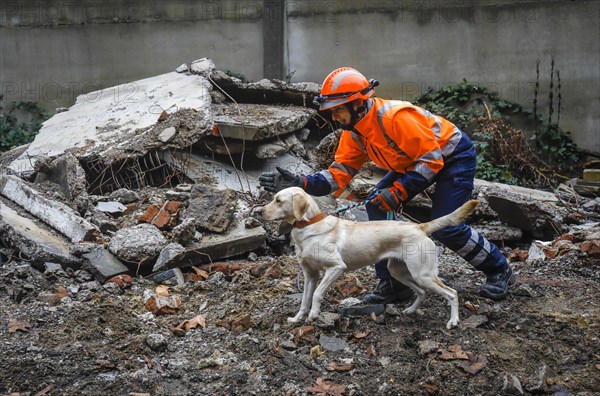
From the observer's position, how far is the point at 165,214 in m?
7.03

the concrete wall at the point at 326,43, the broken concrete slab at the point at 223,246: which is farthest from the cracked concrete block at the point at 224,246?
the concrete wall at the point at 326,43

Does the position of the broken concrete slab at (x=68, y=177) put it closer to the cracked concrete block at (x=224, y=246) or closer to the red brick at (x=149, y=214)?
the red brick at (x=149, y=214)

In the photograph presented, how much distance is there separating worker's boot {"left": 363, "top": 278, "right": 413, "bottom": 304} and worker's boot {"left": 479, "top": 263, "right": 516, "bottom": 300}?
57cm

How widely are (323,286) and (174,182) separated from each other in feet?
12.8

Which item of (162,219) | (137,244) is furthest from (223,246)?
(137,244)

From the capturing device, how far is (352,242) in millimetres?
4887

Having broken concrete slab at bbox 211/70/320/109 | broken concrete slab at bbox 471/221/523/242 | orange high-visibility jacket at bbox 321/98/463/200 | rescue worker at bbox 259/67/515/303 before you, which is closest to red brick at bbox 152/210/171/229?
rescue worker at bbox 259/67/515/303

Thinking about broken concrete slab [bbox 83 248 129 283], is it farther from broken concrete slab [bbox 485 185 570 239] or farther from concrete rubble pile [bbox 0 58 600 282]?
broken concrete slab [bbox 485 185 570 239]

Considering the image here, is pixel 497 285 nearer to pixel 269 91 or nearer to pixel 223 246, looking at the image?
pixel 223 246

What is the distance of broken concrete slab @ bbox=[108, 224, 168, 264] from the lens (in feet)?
21.1

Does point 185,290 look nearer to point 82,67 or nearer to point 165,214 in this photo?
point 165,214

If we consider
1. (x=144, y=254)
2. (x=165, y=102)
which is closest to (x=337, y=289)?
(x=144, y=254)

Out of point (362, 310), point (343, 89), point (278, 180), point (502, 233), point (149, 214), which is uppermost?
point (343, 89)

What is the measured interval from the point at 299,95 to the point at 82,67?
540 cm
